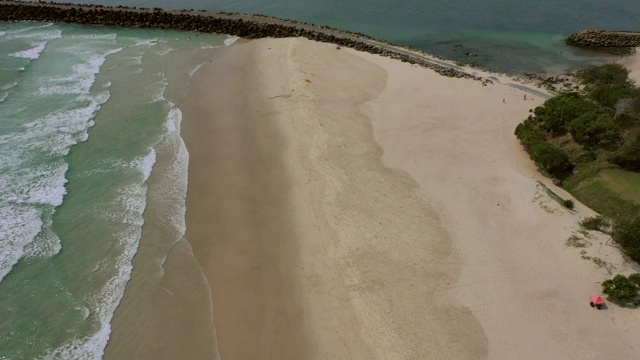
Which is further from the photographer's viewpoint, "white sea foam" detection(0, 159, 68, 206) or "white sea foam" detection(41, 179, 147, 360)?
"white sea foam" detection(0, 159, 68, 206)

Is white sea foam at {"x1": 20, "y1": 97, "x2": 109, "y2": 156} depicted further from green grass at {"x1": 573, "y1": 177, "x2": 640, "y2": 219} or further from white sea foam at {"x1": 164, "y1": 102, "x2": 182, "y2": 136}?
green grass at {"x1": 573, "y1": 177, "x2": 640, "y2": 219}

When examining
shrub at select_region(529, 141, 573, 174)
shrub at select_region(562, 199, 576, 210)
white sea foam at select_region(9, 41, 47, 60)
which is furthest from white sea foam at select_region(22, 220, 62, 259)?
shrub at select_region(529, 141, 573, 174)

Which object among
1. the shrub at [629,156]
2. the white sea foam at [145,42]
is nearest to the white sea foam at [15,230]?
the white sea foam at [145,42]

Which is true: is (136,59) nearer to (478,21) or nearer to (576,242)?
Answer: (576,242)

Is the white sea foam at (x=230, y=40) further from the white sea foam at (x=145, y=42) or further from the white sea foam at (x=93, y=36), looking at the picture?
the white sea foam at (x=93, y=36)

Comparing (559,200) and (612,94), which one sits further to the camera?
(612,94)

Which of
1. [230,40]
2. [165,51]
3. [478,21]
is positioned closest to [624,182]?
[478,21]
